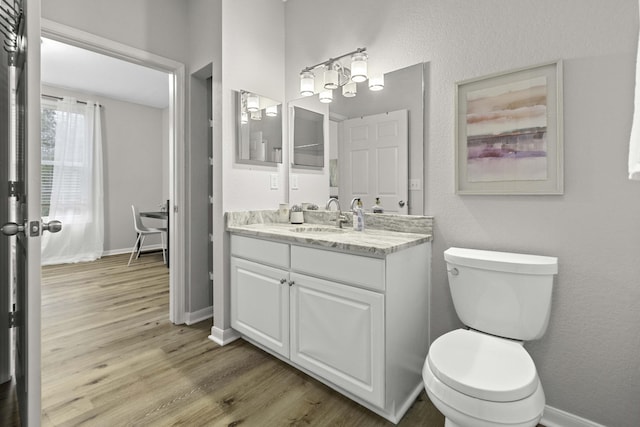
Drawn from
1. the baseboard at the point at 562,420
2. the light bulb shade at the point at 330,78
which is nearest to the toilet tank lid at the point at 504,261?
the baseboard at the point at 562,420

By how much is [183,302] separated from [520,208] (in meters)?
2.40

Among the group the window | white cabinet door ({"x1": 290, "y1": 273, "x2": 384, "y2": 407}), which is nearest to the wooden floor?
white cabinet door ({"x1": 290, "y1": 273, "x2": 384, "y2": 407})

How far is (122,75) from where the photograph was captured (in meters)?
4.14

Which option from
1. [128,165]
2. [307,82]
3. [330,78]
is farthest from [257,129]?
[128,165]

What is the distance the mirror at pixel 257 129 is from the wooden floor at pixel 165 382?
1.34 m

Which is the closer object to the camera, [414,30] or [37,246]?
[37,246]

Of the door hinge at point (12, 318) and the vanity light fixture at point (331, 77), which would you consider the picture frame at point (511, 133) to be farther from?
the door hinge at point (12, 318)

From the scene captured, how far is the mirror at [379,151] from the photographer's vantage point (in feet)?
5.95

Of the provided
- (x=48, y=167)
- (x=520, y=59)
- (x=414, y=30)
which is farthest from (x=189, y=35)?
(x=48, y=167)

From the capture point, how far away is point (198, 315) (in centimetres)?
262

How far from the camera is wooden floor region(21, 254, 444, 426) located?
1471 mm

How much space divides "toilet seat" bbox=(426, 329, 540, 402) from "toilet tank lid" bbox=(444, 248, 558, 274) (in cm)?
29

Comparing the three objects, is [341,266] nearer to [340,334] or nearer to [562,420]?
[340,334]

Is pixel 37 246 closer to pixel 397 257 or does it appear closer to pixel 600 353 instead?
pixel 397 257
